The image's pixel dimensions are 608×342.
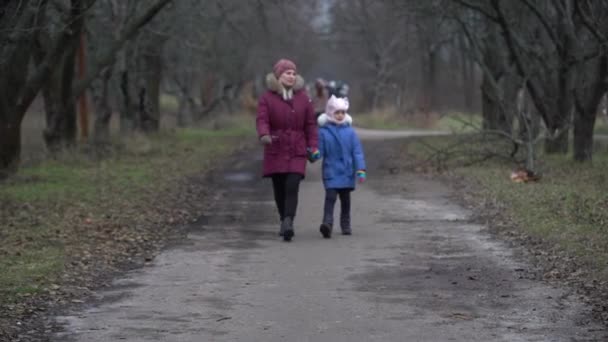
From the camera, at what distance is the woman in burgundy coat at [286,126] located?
12.8 m

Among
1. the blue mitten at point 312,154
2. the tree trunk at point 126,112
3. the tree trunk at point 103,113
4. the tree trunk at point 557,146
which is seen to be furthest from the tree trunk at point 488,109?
the blue mitten at point 312,154

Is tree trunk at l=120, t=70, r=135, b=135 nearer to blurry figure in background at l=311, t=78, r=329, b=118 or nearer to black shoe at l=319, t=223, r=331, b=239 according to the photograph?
blurry figure in background at l=311, t=78, r=329, b=118

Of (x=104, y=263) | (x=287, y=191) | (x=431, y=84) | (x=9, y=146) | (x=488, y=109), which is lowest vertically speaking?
(x=104, y=263)

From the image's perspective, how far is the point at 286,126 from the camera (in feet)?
42.3

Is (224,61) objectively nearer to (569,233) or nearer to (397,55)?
(397,55)

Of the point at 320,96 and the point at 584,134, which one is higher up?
the point at 320,96

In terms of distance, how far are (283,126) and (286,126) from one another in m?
0.03

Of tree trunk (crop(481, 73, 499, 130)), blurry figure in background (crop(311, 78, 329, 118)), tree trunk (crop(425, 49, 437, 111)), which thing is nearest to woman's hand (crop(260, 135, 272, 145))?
blurry figure in background (crop(311, 78, 329, 118))

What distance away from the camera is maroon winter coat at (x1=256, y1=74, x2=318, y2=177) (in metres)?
12.8

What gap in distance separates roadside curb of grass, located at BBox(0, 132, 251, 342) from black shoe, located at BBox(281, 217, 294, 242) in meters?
1.21

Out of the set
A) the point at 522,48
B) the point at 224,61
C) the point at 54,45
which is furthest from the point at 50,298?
the point at 224,61

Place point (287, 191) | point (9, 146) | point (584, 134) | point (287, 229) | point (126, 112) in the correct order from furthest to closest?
point (126, 112)
point (584, 134)
point (9, 146)
point (287, 191)
point (287, 229)

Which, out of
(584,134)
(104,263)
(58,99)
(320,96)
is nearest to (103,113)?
(58,99)

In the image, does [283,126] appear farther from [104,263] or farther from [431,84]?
[431,84]
